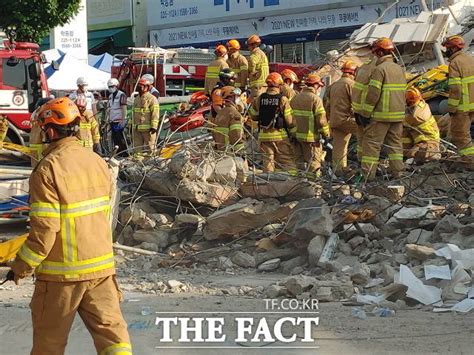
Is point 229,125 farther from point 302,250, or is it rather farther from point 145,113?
point 302,250

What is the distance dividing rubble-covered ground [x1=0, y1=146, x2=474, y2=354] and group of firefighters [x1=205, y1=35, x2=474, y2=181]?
57cm

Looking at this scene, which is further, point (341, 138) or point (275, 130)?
point (275, 130)

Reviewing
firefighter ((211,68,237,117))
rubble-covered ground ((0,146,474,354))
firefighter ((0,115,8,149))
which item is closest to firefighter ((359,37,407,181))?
rubble-covered ground ((0,146,474,354))

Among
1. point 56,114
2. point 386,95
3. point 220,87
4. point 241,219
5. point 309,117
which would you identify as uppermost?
point 56,114

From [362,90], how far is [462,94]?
128 centimetres

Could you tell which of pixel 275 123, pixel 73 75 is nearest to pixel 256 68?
pixel 275 123

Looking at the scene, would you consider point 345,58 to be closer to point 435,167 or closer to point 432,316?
point 435,167

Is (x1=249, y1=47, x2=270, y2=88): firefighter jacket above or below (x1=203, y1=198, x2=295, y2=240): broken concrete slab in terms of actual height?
above

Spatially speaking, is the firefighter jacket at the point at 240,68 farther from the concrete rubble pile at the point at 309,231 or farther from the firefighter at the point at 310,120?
the concrete rubble pile at the point at 309,231

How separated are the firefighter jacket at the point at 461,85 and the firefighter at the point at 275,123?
209 cm

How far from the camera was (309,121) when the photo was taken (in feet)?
41.6

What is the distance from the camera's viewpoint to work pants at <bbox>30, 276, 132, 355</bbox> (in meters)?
5.47

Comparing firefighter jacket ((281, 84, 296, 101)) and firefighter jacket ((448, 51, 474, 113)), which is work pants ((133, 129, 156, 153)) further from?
firefighter jacket ((448, 51, 474, 113))

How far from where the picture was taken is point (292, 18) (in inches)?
1382
